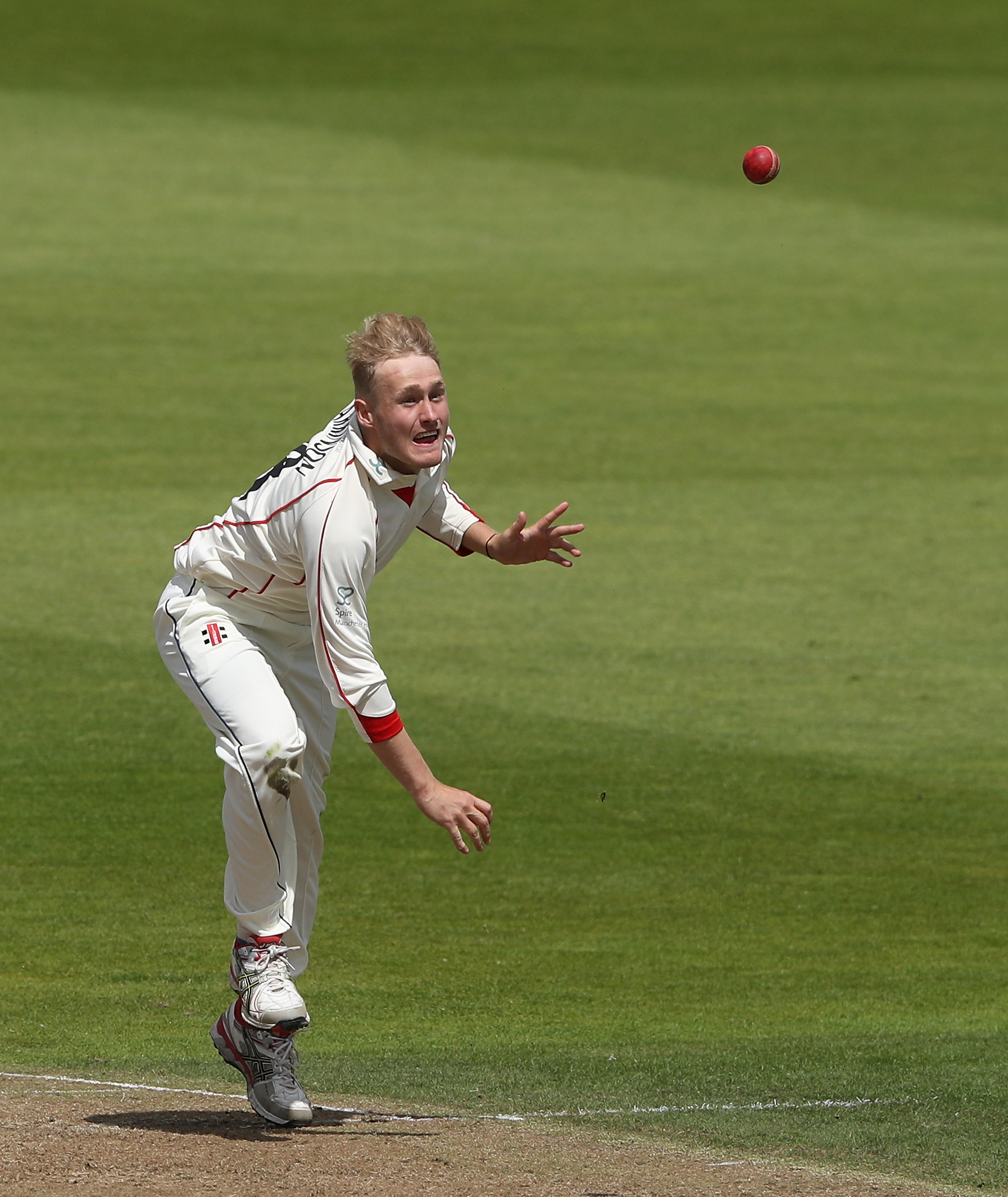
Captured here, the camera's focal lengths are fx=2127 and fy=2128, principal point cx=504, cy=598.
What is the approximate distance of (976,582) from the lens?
17.0 metres

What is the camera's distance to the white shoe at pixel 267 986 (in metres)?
6.61

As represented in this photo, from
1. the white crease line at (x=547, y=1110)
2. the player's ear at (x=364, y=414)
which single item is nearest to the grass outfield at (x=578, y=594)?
the white crease line at (x=547, y=1110)

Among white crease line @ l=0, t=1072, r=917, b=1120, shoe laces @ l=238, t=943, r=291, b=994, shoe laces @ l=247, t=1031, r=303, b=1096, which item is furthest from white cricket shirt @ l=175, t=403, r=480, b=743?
white crease line @ l=0, t=1072, r=917, b=1120

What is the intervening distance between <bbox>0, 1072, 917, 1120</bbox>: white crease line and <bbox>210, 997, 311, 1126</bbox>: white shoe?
0.29m

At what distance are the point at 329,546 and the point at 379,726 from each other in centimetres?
55

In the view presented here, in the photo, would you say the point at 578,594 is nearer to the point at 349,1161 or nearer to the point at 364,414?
the point at 364,414

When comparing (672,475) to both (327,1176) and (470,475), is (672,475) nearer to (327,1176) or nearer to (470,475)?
(470,475)

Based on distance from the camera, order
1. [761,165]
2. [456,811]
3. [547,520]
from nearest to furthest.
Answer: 1. [456,811]
2. [547,520]
3. [761,165]

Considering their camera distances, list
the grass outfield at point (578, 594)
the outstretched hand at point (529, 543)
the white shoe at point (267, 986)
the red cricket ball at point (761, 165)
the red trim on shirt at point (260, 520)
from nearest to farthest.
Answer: the red trim on shirt at point (260, 520), the white shoe at point (267, 986), the outstretched hand at point (529, 543), the grass outfield at point (578, 594), the red cricket ball at point (761, 165)

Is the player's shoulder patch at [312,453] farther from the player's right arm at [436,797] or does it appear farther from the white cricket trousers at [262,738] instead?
the player's right arm at [436,797]

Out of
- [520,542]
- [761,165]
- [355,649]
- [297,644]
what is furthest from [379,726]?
[761,165]

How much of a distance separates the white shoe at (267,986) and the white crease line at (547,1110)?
1.51ft

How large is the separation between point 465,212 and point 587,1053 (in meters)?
24.7

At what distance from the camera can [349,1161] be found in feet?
20.4
